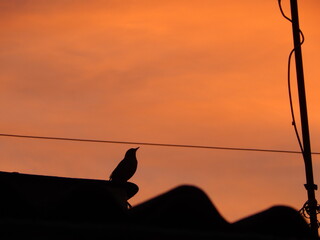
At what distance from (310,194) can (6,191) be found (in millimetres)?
4407

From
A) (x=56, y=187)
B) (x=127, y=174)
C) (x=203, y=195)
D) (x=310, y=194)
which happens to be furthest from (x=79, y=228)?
(x=127, y=174)

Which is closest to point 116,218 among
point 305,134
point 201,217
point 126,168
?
point 201,217

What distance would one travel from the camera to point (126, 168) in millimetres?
14031

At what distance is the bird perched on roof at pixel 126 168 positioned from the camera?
13.9 meters

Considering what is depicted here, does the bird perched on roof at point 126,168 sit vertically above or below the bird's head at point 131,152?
below

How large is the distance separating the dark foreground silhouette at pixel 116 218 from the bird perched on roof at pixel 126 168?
9.45 m

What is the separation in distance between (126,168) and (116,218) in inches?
391

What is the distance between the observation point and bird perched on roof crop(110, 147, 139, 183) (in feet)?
45.5

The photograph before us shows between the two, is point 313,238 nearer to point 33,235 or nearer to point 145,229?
point 145,229

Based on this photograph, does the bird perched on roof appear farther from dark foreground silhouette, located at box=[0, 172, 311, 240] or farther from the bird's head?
dark foreground silhouette, located at box=[0, 172, 311, 240]

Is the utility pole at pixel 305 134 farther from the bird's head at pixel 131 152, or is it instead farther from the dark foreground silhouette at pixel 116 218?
the bird's head at pixel 131 152

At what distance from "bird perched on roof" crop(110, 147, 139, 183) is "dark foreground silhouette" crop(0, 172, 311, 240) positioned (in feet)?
31.0

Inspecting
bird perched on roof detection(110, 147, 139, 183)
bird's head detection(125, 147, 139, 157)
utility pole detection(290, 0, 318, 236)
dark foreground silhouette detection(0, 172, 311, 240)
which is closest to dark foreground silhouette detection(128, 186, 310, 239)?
dark foreground silhouette detection(0, 172, 311, 240)

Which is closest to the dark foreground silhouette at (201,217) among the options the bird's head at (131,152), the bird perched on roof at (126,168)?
the bird perched on roof at (126,168)
